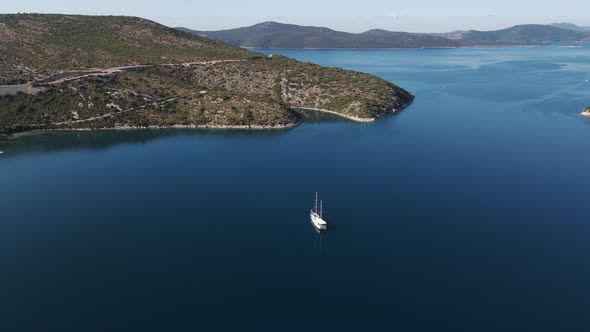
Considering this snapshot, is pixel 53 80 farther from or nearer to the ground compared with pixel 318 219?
farther from the ground

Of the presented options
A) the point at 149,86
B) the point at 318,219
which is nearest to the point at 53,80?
the point at 149,86

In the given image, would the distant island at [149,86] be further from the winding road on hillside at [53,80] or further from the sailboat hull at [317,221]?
the sailboat hull at [317,221]

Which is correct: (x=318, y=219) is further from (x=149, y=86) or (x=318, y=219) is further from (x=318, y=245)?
(x=149, y=86)

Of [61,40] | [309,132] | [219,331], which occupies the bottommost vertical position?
[219,331]

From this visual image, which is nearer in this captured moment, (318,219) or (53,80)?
(318,219)

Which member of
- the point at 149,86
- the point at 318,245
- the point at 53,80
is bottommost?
the point at 318,245

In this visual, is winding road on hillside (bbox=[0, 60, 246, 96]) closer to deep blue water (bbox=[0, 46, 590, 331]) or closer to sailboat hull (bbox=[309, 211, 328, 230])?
deep blue water (bbox=[0, 46, 590, 331])

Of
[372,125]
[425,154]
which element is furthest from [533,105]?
[425,154]

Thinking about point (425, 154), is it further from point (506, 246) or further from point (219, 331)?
point (219, 331)
